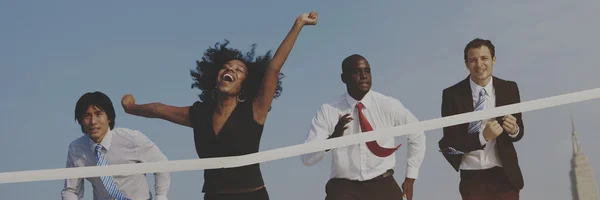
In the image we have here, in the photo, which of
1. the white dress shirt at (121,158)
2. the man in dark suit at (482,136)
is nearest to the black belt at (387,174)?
the man in dark suit at (482,136)

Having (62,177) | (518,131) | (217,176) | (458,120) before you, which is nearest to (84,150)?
(62,177)

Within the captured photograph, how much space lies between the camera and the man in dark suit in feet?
21.2

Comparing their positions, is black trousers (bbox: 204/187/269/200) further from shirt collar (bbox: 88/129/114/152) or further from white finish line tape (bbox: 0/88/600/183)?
shirt collar (bbox: 88/129/114/152)

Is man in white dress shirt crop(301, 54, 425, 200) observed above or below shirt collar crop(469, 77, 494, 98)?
below

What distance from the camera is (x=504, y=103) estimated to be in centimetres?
655

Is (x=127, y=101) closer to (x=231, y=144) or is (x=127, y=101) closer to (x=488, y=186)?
(x=231, y=144)

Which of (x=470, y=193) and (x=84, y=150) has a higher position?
(x=84, y=150)

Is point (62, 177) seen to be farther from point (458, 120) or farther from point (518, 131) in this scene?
point (518, 131)

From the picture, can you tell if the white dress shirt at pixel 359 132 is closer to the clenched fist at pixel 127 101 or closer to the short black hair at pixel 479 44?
the short black hair at pixel 479 44

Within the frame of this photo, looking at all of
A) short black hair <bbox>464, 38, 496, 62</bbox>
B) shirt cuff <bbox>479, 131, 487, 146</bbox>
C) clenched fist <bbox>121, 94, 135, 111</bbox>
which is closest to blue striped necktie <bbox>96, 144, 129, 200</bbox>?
clenched fist <bbox>121, 94, 135, 111</bbox>

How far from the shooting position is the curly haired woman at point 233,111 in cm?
620

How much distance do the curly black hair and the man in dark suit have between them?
1395 millimetres

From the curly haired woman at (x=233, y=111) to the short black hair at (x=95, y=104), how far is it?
13 cm

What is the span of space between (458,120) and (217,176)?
1850 millimetres
